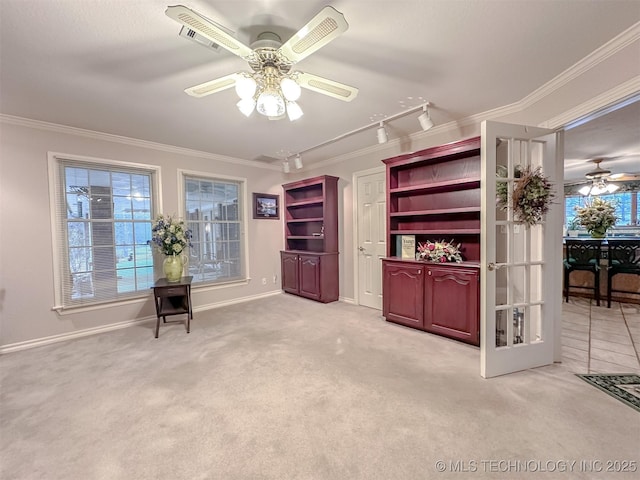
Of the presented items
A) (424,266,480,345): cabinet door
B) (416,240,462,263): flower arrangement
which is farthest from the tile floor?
(416,240,462,263): flower arrangement

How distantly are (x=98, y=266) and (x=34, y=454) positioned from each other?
8.17 feet

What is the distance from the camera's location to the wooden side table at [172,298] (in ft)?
10.8

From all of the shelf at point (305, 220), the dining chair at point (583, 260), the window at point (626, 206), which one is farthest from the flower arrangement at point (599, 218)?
the shelf at point (305, 220)

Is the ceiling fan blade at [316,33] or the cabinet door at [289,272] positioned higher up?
the ceiling fan blade at [316,33]

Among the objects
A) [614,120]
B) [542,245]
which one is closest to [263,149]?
[542,245]

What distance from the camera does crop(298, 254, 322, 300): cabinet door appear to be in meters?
4.64

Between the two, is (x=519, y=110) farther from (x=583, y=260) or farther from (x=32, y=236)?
(x=32, y=236)

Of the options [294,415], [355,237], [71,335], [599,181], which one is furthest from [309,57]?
[599,181]

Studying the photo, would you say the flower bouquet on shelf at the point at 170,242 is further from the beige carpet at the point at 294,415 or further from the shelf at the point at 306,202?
the shelf at the point at 306,202

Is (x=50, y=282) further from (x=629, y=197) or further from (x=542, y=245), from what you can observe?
(x=629, y=197)

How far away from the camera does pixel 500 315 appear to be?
2.47 m

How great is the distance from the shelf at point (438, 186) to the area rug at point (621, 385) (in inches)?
78.3

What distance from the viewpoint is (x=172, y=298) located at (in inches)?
150

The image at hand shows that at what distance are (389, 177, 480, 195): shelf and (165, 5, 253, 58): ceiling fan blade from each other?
2492mm
